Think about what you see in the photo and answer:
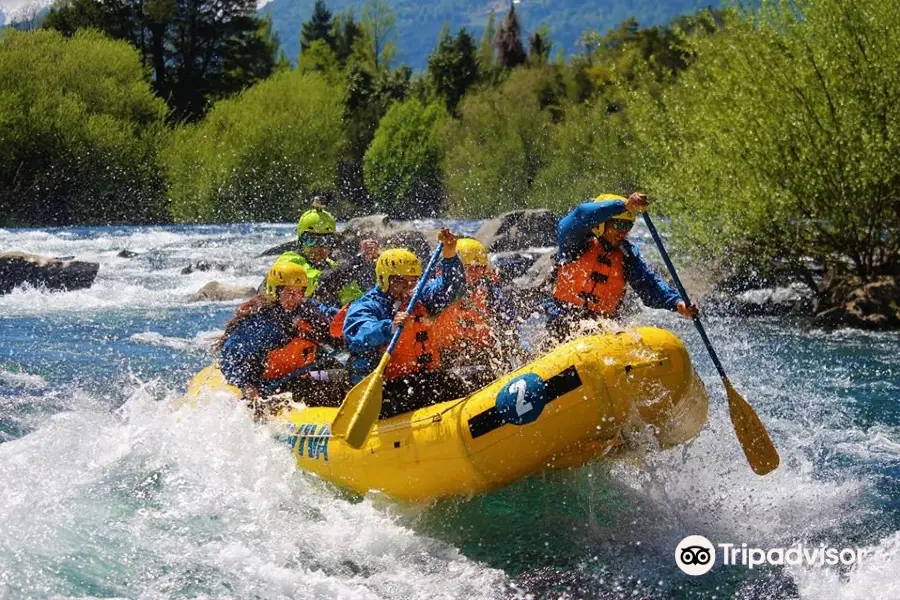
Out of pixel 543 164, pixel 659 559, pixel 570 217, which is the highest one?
pixel 570 217

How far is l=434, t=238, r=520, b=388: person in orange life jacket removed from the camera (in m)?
6.52

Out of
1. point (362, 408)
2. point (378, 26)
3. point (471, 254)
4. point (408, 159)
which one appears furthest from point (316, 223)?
point (378, 26)

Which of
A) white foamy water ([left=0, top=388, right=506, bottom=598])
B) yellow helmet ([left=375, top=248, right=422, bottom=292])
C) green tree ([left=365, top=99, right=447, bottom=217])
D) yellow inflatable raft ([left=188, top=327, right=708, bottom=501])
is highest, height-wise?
yellow helmet ([left=375, top=248, right=422, bottom=292])

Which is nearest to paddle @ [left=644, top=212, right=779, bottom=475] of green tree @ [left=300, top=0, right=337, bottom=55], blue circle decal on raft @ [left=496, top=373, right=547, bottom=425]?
blue circle decal on raft @ [left=496, top=373, right=547, bottom=425]

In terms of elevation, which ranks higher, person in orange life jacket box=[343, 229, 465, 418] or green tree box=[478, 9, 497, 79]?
person in orange life jacket box=[343, 229, 465, 418]

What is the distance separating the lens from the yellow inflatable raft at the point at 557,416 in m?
5.44

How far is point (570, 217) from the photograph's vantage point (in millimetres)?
6508

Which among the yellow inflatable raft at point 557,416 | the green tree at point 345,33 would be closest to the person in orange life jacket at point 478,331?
the yellow inflatable raft at point 557,416

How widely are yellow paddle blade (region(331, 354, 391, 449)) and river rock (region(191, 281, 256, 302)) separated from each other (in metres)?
10.6

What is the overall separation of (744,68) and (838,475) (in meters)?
7.34

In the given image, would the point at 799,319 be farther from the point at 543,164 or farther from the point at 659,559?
the point at 543,164

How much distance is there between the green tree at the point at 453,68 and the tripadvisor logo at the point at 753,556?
120 ft

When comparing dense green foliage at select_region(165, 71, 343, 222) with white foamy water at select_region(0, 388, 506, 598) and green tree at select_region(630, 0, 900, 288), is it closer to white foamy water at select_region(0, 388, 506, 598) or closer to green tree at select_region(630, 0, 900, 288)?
green tree at select_region(630, 0, 900, 288)

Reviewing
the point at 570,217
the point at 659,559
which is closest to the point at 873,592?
the point at 659,559
